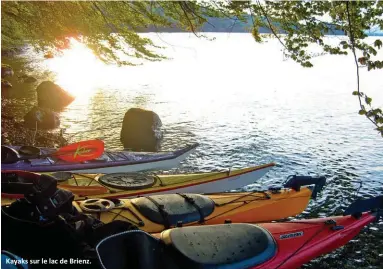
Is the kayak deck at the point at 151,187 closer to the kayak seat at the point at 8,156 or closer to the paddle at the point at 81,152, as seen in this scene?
the paddle at the point at 81,152

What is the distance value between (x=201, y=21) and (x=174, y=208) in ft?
10.5

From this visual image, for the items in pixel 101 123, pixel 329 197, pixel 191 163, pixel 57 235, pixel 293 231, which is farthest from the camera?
pixel 101 123

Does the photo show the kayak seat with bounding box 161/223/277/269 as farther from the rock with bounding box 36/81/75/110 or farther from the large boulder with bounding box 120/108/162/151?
the rock with bounding box 36/81/75/110

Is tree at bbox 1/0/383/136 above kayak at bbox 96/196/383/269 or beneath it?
above

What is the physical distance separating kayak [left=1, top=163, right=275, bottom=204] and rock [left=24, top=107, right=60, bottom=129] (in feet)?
34.0

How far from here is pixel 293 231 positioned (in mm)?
6094

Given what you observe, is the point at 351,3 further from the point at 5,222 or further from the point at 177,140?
the point at 177,140

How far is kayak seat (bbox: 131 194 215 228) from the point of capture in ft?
21.7

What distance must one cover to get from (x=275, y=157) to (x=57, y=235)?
12179 mm

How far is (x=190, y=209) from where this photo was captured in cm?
689

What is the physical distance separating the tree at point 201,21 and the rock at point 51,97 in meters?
10.5

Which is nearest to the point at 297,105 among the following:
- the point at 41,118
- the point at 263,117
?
the point at 263,117

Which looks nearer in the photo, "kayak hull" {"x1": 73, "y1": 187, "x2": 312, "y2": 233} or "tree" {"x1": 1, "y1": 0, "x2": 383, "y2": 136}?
"tree" {"x1": 1, "y1": 0, "x2": 383, "y2": 136}

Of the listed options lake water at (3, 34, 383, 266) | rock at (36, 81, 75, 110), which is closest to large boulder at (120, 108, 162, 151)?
lake water at (3, 34, 383, 266)
